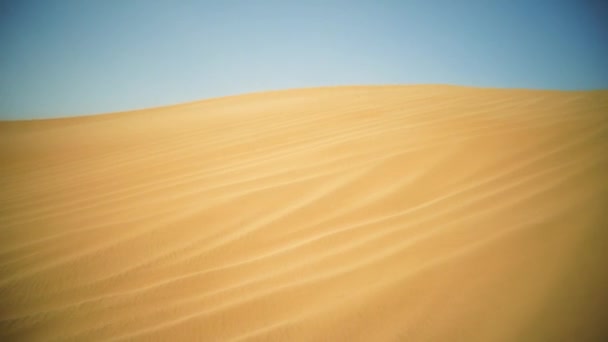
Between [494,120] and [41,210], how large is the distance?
197 inches

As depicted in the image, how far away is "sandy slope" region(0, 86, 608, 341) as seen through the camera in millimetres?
1074

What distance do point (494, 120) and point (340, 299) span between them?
3484 mm

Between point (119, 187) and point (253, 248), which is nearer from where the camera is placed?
point (253, 248)

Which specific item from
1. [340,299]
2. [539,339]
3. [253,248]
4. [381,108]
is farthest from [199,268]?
[381,108]

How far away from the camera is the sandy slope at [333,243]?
107 cm

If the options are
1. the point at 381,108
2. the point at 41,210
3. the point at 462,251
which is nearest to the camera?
the point at 462,251

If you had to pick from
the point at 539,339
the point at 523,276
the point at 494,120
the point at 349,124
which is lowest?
the point at 539,339

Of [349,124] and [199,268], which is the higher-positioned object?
[349,124]

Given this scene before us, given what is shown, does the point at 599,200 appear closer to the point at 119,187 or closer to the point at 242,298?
the point at 242,298

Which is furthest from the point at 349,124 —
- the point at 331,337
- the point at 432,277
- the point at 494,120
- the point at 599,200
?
the point at 331,337

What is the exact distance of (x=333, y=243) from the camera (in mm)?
1566

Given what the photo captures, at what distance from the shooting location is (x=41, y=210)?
7.61 ft

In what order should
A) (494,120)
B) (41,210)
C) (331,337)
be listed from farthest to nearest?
(494,120) < (41,210) < (331,337)

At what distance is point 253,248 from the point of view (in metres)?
1.62
